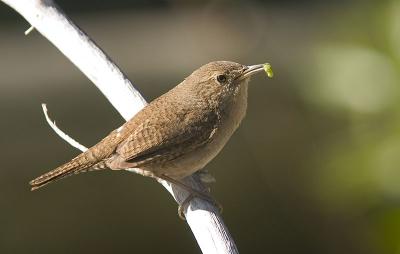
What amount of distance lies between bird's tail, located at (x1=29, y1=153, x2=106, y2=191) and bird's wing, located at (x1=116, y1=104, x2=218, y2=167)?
0.11 metres

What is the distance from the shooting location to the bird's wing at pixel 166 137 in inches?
142

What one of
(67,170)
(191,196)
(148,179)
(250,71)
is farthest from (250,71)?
(148,179)

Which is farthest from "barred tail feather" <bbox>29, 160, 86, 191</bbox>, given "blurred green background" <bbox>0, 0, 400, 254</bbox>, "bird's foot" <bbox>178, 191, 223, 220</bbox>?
"blurred green background" <bbox>0, 0, 400, 254</bbox>

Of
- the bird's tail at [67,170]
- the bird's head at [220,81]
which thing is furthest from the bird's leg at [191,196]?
the bird's head at [220,81]

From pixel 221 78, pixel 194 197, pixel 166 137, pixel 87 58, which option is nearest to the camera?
pixel 194 197

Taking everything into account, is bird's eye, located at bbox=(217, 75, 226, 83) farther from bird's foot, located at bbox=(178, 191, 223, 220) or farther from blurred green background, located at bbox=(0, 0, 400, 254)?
blurred green background, located at bbox=(0, 0, 400, 254)

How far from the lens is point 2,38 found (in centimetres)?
708

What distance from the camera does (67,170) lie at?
3561 millimetres

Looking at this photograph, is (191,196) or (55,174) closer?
(191,196)

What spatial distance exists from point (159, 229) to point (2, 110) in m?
1.43

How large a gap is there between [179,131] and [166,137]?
64mm

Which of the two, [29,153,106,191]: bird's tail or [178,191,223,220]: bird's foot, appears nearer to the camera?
[178,191,223,220]: bird's foot

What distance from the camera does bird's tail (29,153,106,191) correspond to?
3.53 meters

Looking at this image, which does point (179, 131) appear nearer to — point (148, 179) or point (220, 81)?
point (220, 81)
